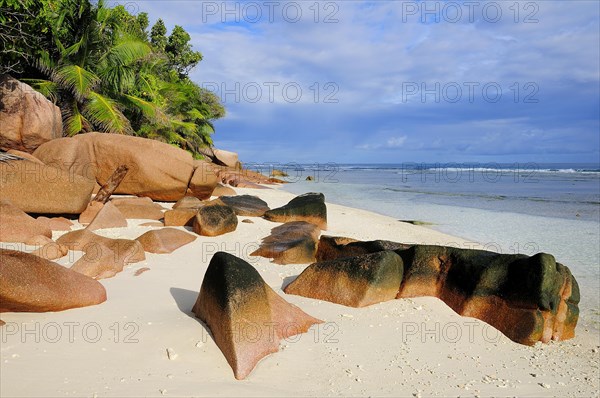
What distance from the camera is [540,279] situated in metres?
4.45

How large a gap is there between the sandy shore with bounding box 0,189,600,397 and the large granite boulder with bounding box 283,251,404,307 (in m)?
0.11

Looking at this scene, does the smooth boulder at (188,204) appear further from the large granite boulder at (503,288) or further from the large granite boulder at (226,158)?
the large granite boulder at (226,158)

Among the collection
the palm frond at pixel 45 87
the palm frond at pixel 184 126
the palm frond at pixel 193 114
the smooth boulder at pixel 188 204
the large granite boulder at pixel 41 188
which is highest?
the palm frond at pixel 193 114

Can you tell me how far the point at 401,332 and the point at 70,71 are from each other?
15.7 m

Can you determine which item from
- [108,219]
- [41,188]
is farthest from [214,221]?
[41,188]

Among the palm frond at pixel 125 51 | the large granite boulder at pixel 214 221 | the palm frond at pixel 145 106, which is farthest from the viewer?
the palm frond at pixel 145 106

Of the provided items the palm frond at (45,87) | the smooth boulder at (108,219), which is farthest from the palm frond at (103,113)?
the smooth boulder at (108,219)

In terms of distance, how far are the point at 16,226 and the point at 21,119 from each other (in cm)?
640

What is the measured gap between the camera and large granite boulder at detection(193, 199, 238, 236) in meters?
7.90

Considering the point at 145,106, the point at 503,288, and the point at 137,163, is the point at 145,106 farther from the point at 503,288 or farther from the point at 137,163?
the point at 503,288

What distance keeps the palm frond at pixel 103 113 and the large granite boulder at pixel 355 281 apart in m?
13.5

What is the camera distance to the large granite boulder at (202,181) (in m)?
12.6

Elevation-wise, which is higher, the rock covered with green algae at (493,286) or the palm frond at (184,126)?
the palm frond at (184,126)

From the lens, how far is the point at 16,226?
21.2 ft
